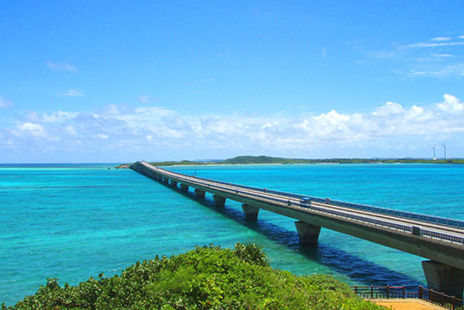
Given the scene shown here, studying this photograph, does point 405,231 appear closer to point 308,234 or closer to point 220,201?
point 308,234

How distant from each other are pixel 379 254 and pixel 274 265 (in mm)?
13032

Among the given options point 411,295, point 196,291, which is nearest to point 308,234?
point 411,295

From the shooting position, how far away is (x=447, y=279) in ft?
90.1

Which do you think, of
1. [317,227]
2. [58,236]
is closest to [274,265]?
[317,227]

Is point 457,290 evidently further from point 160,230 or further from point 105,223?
point 105,223

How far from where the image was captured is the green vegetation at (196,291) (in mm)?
16172

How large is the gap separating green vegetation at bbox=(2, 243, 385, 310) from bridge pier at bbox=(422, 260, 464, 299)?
12.0 meters

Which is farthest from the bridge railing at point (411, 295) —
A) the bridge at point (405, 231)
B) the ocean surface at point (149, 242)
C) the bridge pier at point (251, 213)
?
the bridge pier at point (251, 213)

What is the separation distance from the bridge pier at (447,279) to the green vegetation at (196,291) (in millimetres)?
11995

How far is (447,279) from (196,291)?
20.6 metres

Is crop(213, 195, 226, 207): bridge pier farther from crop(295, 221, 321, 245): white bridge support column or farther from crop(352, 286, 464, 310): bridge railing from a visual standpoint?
crop(352, 286, 464, 310): bridge railing

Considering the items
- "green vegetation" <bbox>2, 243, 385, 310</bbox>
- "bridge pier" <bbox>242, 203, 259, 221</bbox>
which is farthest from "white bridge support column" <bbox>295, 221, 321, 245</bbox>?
"green vegetation" <bbox>2, 243, 385, 310</bbox>

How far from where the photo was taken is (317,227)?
151ft

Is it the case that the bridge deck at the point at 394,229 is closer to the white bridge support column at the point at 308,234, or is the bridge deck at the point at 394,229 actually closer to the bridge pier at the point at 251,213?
the white bridge support column at the point at 308,234
